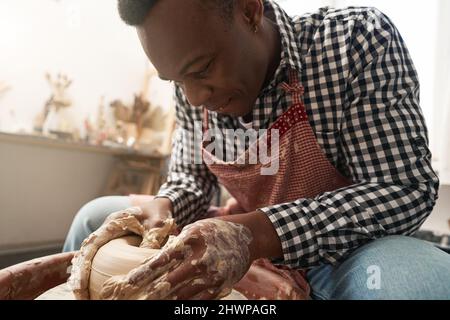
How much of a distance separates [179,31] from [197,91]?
138mm

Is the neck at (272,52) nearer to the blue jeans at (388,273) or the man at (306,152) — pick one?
the man at (306,152)

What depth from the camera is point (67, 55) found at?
7.36 feet

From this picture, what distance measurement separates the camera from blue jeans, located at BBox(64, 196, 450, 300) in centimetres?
51

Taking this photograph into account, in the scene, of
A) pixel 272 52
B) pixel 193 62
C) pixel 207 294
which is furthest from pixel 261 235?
pixel 272 52

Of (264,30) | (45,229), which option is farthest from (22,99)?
(264,30)

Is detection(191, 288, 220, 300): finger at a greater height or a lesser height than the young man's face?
lesser

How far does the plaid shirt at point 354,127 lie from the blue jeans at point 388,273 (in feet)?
0.13

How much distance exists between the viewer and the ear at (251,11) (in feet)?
2.55

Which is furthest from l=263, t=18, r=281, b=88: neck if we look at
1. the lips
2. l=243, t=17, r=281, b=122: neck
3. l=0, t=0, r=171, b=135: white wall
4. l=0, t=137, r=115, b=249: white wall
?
l=0, t=0, r=171, b=135: white wall

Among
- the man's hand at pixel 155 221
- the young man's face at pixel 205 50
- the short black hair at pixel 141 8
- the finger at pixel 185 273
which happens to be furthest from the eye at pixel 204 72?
the finger at pixel 185 273

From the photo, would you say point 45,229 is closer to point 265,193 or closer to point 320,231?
point 265,193

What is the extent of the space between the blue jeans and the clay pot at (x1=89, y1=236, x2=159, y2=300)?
0.35m

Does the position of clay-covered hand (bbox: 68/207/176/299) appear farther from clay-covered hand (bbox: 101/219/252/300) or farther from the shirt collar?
the shirt collar
